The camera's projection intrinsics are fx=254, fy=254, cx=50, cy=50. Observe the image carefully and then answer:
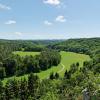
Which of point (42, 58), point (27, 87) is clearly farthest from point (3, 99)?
point (42, 58)

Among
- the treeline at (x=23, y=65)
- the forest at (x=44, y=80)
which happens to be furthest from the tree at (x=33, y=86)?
the treeline at (x=23, y=65)

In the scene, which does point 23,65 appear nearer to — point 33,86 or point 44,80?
point 44,80

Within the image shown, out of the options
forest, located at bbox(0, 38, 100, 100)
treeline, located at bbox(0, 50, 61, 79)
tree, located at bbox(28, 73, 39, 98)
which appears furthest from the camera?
treeline, located at bbox(0, 50, 61, 79)

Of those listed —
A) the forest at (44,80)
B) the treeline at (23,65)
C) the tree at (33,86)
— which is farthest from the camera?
the treeline at (23,65)

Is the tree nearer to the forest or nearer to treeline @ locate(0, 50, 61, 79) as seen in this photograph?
the forest

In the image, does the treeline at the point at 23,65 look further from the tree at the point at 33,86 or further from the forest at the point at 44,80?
the tree at the point at 33,86

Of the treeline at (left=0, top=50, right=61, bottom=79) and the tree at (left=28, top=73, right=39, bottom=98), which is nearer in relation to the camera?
the tree at (left=28, top=73, right=39, bottom=98)

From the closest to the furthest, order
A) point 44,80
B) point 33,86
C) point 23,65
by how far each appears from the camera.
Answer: point 33,86 → point 44,80 → point 23,65

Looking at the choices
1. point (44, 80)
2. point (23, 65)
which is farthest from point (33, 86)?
point (23, 65)

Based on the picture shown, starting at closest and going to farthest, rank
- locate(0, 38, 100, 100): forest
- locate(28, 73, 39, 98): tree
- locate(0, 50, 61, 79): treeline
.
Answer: locate(0, 38, 100, 100): forest
locate(28, 73, 39, 98): tree
locate(0, 50, 61, 79): treeline

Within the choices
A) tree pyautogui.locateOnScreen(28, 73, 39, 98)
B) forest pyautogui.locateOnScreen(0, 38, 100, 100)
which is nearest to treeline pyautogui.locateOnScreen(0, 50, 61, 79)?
forest pyautogui.locateOnScreen(0, 38, 100, 100)

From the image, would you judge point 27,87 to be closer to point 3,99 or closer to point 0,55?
point 3,99
